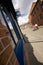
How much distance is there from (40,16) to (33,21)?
4.01 m

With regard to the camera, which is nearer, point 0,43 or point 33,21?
point 0,43

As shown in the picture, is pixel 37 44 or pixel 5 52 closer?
pixel 5 52

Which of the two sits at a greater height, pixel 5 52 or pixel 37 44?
pixel 5 52

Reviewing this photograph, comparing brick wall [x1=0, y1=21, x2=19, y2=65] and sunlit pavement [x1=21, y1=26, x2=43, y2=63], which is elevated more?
brick wall [x1=0, y1=21, x2=19, y2=65]

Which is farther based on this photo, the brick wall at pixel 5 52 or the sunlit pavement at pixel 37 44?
the sunlit pavement at pixel 37 44

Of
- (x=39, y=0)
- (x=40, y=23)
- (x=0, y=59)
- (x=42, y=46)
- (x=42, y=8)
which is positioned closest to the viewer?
(x=0, y=59)

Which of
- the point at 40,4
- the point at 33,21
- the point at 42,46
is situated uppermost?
the point at 40,4

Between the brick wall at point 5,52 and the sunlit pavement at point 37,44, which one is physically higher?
the brick wall at point 5,52

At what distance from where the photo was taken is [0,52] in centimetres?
76

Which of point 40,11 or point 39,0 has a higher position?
point 39,0

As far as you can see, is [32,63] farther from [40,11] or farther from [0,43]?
[40,11]

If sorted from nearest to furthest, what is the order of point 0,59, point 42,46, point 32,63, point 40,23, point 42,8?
1. point 0,59
2. point 32,63
3. point 42,46
4. point 42,8
5. point 40,23

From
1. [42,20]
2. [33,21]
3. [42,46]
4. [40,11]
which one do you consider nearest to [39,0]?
[40,11]

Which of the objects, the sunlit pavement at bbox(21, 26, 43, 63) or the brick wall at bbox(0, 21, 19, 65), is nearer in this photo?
the brick wall at bbox(0, 21, 19, 65)
